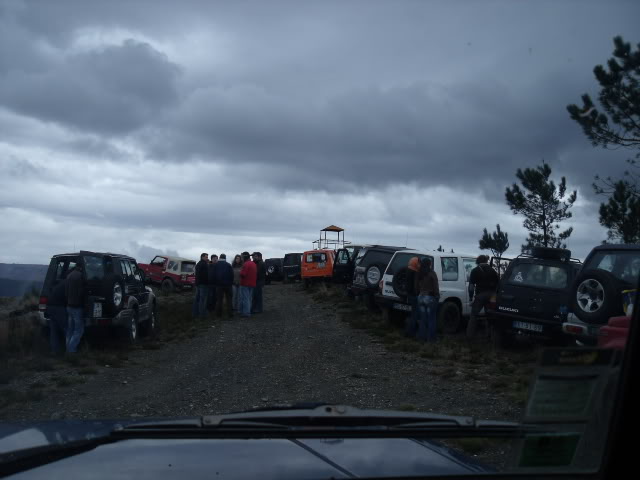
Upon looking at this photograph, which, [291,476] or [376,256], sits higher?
[376,256]

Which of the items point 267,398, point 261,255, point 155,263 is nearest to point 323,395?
point 267,398

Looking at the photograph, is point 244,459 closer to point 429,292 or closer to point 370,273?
point 429,292

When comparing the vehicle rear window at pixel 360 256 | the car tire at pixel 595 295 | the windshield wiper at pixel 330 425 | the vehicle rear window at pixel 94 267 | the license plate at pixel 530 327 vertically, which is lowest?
the windshield wiper at pixel 330 425

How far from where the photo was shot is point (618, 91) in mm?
2990

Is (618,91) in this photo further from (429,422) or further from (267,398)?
(267,398)

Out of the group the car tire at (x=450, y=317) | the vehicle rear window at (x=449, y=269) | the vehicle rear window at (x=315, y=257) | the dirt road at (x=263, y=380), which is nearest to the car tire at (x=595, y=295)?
the dirt road at (x=263, y=380)

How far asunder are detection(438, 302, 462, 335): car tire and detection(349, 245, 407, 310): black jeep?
1924 mm

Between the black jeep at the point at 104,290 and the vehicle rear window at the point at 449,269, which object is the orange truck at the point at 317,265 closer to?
the vehicle rear window at the point at 449,269

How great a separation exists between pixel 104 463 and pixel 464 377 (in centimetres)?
400

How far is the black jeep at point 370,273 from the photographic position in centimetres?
1628

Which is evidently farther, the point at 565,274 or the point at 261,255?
the point at 261,255

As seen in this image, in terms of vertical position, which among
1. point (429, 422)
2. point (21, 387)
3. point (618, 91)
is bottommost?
point (21, 387)

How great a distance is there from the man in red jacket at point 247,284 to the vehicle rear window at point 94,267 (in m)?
5.28

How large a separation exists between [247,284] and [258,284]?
2.72 feet
